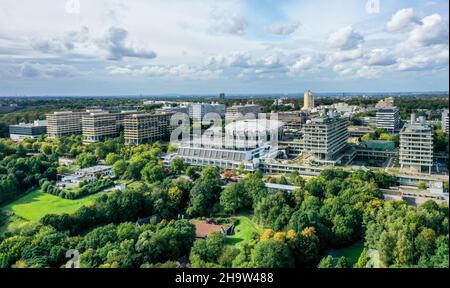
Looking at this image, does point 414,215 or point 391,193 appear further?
point 391,193

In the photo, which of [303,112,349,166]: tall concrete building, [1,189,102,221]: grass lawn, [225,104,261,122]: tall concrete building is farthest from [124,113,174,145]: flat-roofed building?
[303,112,349,166]: tall concrete building

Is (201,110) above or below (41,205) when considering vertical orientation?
above

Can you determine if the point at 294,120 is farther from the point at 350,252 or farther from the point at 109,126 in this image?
the point at 350,252

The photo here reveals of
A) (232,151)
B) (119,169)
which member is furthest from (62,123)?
(232,151)

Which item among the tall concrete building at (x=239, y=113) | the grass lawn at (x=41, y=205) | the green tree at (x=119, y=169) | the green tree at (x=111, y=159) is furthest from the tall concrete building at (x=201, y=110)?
the grass lawn at (x=41, y=205)
